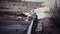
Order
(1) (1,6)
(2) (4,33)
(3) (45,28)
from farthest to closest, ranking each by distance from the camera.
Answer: (1) (1,6), (3) (45,28), (2) (4,33)

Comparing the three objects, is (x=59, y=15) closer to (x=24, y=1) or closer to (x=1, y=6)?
(x=24, y=1)

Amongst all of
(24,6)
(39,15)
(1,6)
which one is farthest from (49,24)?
(1,6)

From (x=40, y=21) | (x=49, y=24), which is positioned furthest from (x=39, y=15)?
(x=49, y=24)

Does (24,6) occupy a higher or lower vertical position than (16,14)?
higher

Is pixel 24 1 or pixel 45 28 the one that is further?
pixel 24 1

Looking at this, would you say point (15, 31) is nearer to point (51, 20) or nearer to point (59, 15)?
point (51, 20)

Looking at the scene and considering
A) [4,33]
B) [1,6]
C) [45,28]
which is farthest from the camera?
[1,6]

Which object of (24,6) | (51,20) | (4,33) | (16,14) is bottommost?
(4,33)
